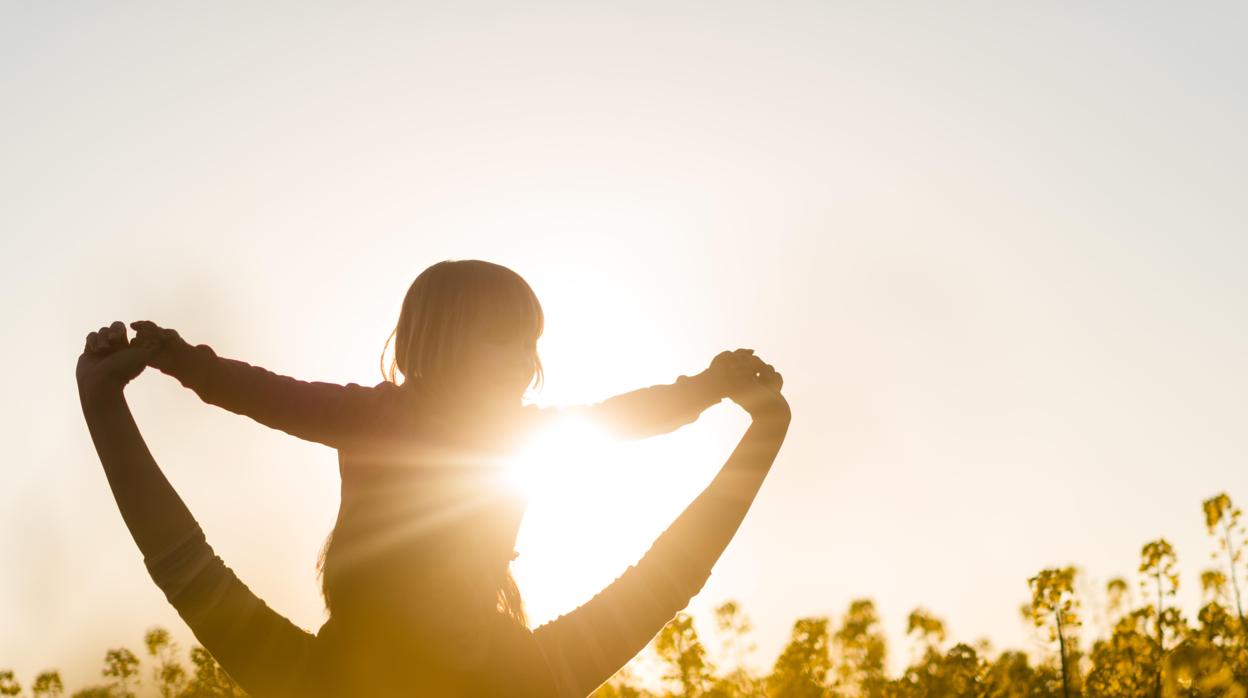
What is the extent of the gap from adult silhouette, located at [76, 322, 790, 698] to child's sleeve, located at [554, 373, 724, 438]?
549 mm

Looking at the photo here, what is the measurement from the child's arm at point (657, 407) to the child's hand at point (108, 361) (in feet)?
3.28

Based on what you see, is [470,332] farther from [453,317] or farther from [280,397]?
[280,397]

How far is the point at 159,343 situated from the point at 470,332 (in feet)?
2.40

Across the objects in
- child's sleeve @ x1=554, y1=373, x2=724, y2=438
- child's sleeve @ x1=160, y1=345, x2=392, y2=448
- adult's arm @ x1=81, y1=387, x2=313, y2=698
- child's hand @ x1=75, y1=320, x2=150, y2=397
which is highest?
child's sleeve @ x1=554, y1=373, x2=724, y2=438

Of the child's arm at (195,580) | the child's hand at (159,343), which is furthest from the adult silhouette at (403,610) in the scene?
the child's hand at (159,343)

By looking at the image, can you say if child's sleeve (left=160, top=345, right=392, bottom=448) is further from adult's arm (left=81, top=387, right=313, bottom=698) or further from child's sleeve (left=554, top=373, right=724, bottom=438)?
adult's arm (left=81, top=387, right=313, bottom=698)

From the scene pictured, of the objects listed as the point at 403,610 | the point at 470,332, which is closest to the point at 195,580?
the point at 403,610

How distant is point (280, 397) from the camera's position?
270cm

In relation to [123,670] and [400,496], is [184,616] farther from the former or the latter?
[123,670]

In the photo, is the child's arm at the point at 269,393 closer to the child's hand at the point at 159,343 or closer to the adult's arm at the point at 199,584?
the child's hand at the point at 159,343

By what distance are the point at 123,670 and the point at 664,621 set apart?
931 cm

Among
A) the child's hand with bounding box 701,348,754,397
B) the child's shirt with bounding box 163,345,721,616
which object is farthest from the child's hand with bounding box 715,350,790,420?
the child's shirt with bounding box 163,345,721,616

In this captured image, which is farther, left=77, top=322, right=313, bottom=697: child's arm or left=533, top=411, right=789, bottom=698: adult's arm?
left=533, top=411, right=789, bottom=698: adult's arm

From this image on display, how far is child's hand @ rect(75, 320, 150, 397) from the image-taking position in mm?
2119
